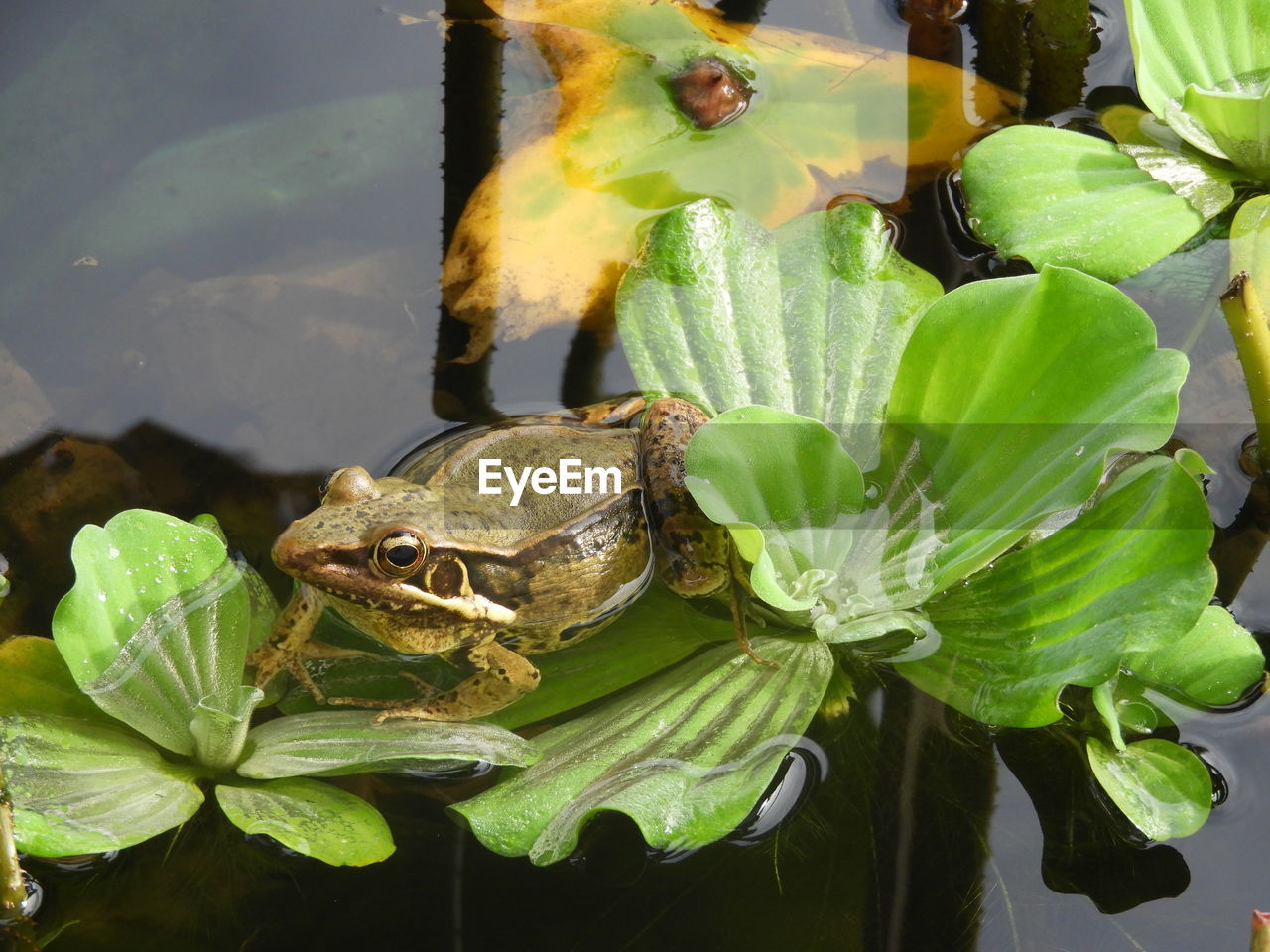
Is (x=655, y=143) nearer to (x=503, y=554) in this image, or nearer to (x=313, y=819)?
(x=503, y=554)

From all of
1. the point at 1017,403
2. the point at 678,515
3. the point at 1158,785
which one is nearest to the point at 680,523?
the point at 678,515

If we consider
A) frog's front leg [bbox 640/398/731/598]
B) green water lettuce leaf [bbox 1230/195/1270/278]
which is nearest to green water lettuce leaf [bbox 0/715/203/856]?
frog's front leg [bbox 640/398/731/598]

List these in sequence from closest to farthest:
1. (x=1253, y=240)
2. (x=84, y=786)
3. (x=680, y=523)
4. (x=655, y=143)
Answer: (x=84, y=786) → (x=680, y=523) → (x=1253, y=240) → (x=655, y=143)

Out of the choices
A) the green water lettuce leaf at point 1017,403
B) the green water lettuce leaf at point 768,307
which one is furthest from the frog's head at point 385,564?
the green water lettuce leaf at point 1017,403

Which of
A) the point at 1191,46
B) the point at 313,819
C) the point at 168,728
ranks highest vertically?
the point at 1191,46

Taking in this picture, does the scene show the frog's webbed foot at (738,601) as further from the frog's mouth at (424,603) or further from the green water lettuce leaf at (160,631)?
the green water lettuce leaf at (160,631)

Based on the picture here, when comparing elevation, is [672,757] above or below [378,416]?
below
